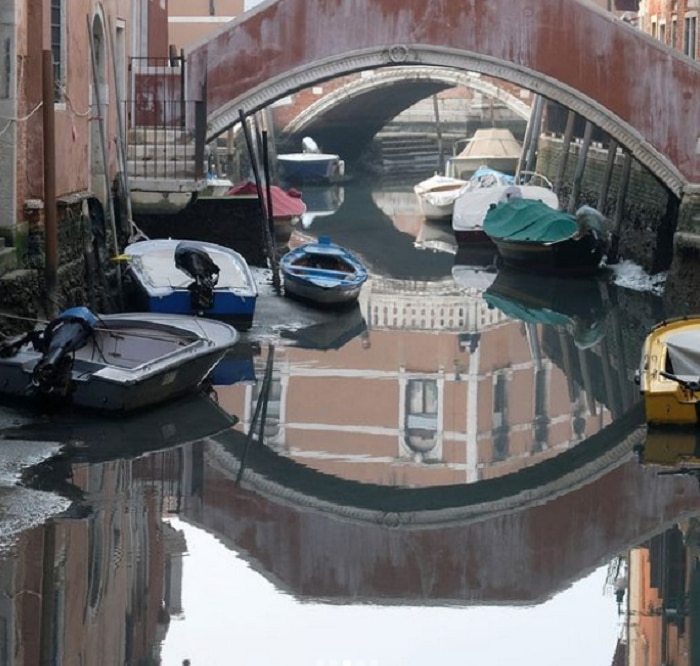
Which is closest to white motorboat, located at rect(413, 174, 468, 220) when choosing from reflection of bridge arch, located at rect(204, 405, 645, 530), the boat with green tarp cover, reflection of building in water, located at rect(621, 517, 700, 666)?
the boat with green tarp cover

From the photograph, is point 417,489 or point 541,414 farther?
point 541,414

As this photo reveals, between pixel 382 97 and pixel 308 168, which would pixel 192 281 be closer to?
pixel 308 168

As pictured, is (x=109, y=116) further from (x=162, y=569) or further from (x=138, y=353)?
(x=162, y=569)

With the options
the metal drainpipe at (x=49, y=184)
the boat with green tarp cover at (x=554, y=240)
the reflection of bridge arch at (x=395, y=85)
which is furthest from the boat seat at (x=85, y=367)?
the reflection of bridge arch at (x=395, y=85)

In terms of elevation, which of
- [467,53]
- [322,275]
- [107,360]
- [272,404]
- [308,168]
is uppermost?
[467,53]

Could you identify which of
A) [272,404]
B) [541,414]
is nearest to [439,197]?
[541,414]

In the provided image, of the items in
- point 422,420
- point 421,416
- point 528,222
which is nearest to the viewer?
point 422,420

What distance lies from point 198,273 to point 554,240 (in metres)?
7.15

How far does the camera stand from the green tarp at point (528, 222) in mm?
20094

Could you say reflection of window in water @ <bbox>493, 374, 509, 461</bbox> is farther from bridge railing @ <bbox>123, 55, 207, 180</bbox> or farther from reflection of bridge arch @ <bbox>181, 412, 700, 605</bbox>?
bridge railing @ <bbox>123, 55, 207, 180</bbox>

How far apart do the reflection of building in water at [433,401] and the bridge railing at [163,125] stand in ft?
7.67

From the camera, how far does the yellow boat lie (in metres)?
10.5

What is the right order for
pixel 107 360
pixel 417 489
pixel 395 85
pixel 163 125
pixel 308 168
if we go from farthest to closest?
pixel 395 85 → pixel 308 168 → pixel 163 125 → pixel 107 360 → pixel 417 489

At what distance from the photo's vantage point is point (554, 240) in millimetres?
20000
